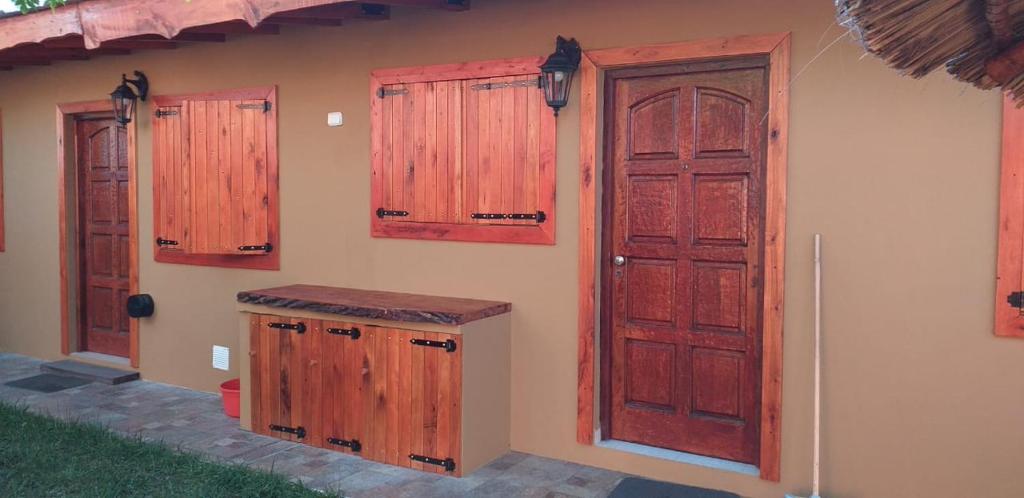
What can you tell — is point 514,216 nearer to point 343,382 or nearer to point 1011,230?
point 343,382

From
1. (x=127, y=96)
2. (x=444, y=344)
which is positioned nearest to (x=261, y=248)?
(x=127, y=96)

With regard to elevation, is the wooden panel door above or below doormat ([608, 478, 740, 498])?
above

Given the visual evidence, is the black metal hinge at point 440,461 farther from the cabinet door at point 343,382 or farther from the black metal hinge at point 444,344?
the black metal hinge at point 444,344

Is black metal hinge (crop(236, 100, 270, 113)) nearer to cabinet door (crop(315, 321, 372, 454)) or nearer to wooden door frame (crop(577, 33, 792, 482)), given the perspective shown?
cabinet door (crop(315, 321, 372, 454))

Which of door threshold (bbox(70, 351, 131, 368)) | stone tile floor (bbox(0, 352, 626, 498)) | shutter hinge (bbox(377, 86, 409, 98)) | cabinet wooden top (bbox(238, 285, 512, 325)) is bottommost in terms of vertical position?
stone tile floor (bbox(0, 352, 626, 498))

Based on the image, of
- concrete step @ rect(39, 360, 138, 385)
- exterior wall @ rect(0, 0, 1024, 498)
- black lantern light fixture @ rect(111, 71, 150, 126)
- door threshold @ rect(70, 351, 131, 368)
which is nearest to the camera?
exterior wall @ rect(0, 0, 1024, 498)

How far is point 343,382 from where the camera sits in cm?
452

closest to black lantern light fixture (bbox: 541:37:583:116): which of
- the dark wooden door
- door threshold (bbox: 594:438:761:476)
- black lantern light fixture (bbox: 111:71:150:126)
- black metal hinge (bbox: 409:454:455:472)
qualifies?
the dark wooden door

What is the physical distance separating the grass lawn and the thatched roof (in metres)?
3.14

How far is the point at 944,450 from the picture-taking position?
134 inches

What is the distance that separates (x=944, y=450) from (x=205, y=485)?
339 centimetres

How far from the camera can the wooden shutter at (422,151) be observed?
4.69 meters

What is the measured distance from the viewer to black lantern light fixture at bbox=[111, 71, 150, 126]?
6.08m

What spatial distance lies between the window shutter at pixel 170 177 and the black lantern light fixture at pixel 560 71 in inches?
113
